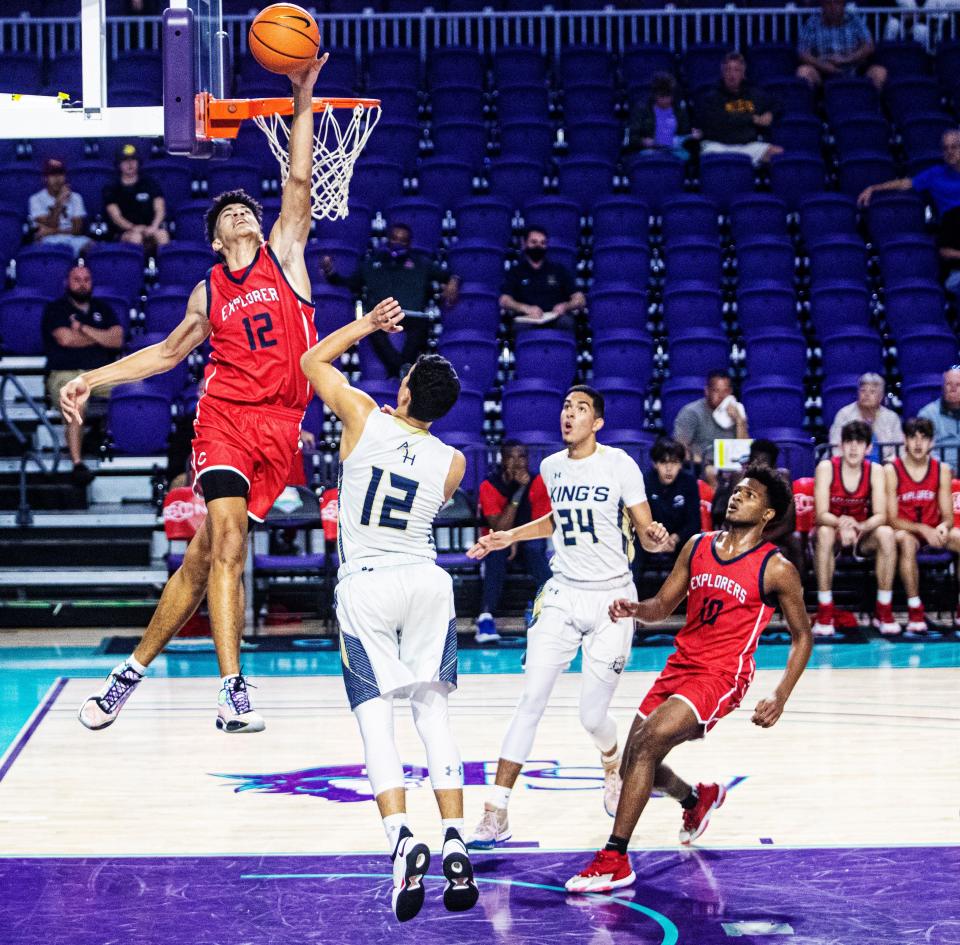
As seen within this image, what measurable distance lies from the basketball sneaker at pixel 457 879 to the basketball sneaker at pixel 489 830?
1.29 metres

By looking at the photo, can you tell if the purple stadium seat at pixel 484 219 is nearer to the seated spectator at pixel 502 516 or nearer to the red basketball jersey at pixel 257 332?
the seated spectator at pixel 502 516

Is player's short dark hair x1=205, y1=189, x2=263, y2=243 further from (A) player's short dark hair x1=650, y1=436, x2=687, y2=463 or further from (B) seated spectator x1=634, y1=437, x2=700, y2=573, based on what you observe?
(B) seated spectator x1=634, y1=437, x2=700, y2=573

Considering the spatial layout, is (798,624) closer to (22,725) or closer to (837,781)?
(837,781)

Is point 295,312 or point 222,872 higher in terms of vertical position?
point 295,312

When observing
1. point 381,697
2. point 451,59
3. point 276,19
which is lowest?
point 381,697

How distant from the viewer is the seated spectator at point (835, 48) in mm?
15383

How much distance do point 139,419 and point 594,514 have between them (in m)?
6.38

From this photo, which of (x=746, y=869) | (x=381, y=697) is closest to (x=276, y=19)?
(x=381, y=697)

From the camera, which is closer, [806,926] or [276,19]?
[806,926]

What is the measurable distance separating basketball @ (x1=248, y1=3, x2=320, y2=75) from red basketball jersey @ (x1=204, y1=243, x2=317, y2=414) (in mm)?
689

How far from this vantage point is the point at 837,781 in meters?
7.14

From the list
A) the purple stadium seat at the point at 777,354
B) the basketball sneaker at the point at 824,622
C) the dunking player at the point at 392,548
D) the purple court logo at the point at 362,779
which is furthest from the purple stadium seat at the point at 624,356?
the dunking player at the point at 392,548

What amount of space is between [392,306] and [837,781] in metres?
3.48

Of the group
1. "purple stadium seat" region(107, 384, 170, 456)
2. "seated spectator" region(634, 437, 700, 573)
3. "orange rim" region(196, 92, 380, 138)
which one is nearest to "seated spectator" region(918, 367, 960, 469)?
"seated spectator" region(634, 437, 700, 573)
